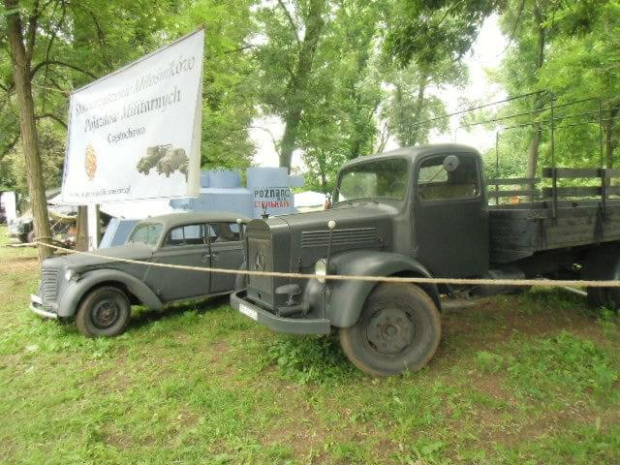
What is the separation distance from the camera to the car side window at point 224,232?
21.5ft

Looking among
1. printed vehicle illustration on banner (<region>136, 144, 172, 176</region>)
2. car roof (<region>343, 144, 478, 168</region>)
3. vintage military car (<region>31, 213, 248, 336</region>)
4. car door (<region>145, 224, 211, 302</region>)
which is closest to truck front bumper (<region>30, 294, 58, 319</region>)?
vintage military car (<region>31, 213, 248, 336</region>)

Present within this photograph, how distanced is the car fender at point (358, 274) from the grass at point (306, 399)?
64cm

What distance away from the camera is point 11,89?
8.46 m

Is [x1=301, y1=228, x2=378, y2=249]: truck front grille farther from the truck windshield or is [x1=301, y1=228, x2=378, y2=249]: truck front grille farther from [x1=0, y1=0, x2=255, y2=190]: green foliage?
[x1=0, y1=0, x2=255, y2=190]: green foliage

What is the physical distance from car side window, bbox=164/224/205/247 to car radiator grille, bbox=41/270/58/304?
1399 millimetres

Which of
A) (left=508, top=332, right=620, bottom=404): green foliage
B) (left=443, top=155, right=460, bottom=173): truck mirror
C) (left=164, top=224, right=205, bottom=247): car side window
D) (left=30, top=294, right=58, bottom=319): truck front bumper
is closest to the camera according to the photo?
(left=508, top=332, right=620, bottom=404): green foliage

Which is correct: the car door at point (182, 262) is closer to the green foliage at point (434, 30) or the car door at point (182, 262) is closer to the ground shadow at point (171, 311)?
the ground shadow at point (171, 311)

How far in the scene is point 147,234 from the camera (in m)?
6.50

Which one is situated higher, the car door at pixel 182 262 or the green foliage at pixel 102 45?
the green foliage at pixel 102 45

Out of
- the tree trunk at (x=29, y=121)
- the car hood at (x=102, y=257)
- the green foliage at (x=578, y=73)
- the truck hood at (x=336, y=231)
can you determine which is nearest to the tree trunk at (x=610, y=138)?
the green foliage at (x=578, y=73)

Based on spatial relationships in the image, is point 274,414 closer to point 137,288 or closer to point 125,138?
point 137,288

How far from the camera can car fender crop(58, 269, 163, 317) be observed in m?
5.30

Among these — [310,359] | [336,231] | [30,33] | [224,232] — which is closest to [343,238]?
[336,231]

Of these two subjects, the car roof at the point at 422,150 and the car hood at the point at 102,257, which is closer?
the car roof at the point at 422,150
